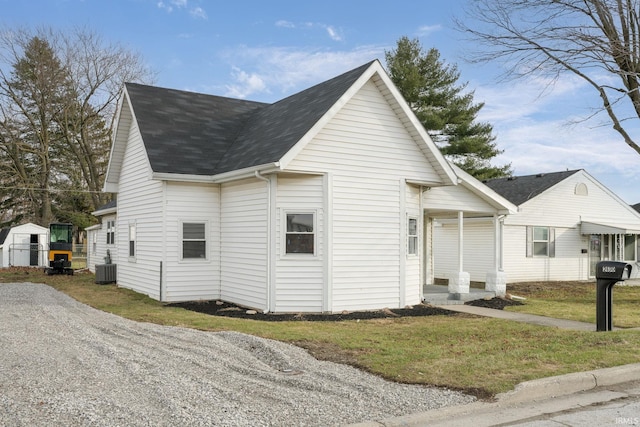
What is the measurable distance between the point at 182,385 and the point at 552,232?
75.0 feet

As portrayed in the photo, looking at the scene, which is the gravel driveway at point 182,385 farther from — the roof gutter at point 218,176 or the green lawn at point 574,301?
the green lawn at point 574,301

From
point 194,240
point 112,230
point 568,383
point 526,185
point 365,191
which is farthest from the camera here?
point 526,185

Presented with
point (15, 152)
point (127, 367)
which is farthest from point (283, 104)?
point (15, 152)

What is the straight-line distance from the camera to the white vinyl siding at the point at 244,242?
13555 millimetres

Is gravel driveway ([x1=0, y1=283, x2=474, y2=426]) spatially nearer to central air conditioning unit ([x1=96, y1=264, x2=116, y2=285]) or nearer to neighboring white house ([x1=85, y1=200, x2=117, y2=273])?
central air conditioning unit ([x1=96, y1=264, x2=116, y2=285])

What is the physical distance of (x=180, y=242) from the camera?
50.7ft

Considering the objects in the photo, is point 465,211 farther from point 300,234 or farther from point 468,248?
point 468,248

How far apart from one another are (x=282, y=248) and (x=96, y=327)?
4.50 meters

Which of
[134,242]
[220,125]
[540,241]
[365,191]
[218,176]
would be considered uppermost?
[220,125]

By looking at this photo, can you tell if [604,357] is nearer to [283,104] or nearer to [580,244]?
[283,104]

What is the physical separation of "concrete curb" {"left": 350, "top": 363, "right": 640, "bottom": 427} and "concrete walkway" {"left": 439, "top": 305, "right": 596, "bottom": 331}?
420 cm

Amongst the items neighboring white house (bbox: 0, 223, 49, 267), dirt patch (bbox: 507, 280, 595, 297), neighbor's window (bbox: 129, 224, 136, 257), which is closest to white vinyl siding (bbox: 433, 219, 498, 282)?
dirt patch (bbox: 507, 280, 595, 297)

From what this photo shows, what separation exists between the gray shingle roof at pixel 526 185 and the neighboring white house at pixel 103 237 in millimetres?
17638

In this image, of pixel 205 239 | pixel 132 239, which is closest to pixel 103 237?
pixel 132 239
